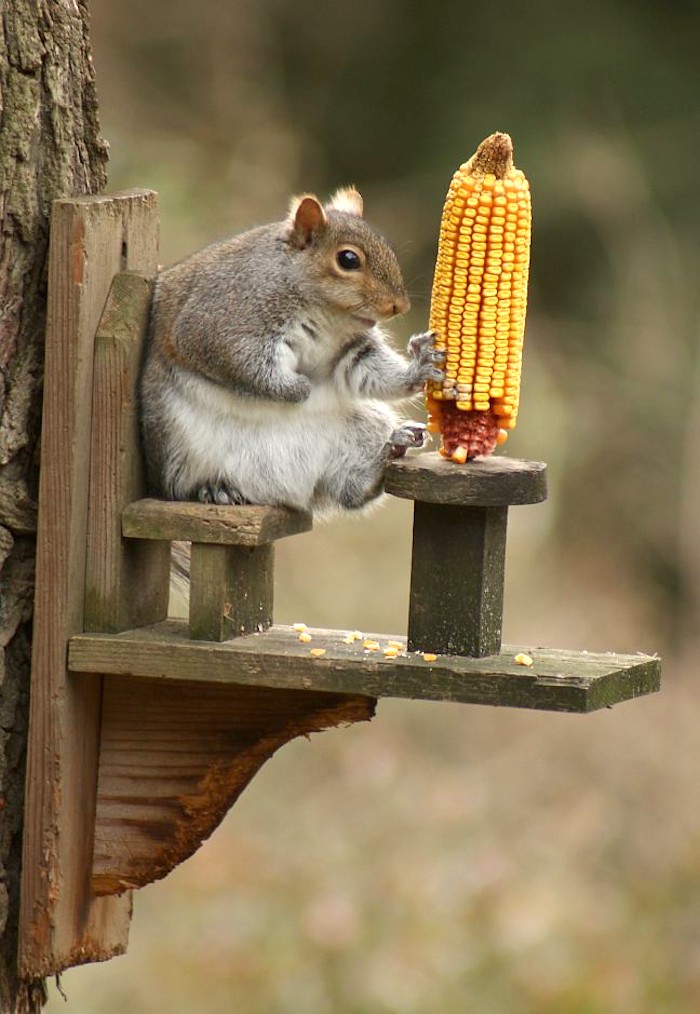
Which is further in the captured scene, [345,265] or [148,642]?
[345,265]

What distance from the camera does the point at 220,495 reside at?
224cm

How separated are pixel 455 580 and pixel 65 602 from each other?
1.71ft

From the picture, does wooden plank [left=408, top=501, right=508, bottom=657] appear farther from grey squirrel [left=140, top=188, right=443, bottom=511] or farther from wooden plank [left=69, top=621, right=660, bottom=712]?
grey squirrel [left=140, top=188, right=443, bottom=511]

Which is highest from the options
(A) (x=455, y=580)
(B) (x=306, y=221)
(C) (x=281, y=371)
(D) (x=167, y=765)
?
(B) (x=306, y=221)

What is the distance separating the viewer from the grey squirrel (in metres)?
2.21

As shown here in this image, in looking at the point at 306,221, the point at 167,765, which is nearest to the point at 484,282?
the point at 306,221

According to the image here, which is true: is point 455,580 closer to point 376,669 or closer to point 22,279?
point 376,669

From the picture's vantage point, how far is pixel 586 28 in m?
8.16

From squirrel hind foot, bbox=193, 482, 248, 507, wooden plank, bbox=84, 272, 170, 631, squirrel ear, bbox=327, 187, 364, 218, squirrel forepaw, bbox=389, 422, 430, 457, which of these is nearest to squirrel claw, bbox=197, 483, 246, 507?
squirrel hind foot, bbox=193, 482, 248, 507

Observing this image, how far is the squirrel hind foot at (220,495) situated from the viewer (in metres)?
2.23

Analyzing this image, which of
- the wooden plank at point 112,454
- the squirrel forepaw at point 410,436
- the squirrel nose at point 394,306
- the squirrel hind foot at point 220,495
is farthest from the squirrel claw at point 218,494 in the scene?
the squirrel nose at point 394,306

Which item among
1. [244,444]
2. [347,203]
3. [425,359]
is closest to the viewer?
[425,359]

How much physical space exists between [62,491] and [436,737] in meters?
3.13

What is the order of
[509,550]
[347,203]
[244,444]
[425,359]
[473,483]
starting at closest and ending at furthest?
1. [473,483]
2. [425,359]
3. [244,444]
4. [347,203]
5. [509,550]
